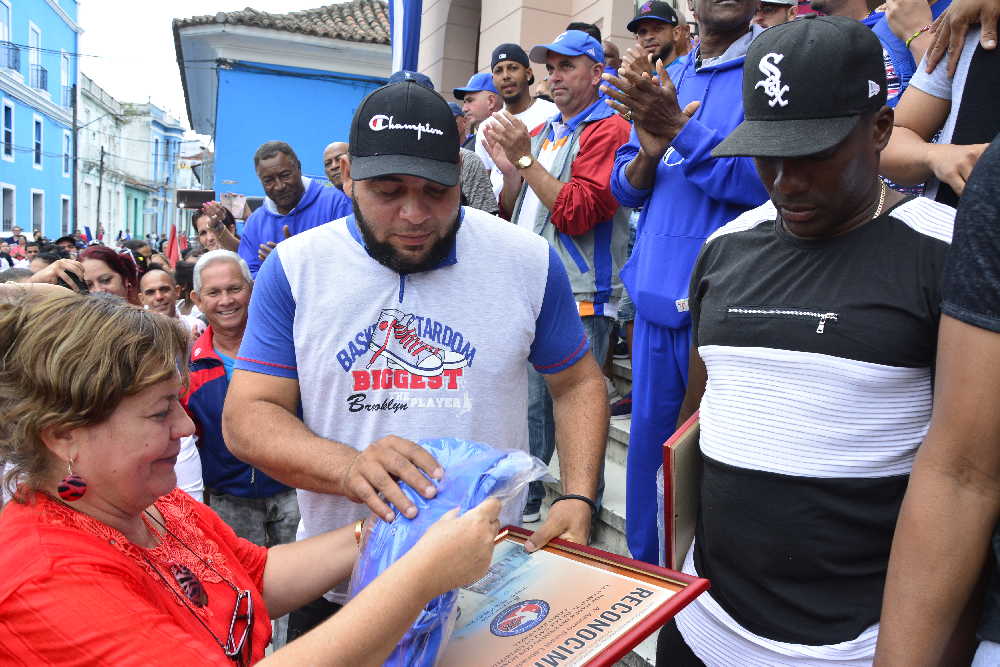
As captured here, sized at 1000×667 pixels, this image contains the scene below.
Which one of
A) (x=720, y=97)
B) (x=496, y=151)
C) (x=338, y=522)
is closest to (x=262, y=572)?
(x=338, y=522)

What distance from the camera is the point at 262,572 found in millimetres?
1985

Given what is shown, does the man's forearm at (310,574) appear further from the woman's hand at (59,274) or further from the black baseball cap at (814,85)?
the woman's hand at (59,274)

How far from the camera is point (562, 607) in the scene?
1453mm

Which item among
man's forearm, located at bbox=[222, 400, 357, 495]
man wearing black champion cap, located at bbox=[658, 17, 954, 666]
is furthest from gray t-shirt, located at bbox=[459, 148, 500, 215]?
man wearing black champion cap, located at bbox=[658, 17, 954, 666]

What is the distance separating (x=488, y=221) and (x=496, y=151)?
2.56 metres

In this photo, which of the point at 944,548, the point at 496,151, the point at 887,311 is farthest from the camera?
the point at 496,151

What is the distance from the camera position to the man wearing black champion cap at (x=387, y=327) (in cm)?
189

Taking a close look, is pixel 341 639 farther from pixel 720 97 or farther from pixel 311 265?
pixel 720 97

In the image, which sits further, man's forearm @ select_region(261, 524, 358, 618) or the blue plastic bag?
man's forearm @ select_region(261, 524, 358, 618)

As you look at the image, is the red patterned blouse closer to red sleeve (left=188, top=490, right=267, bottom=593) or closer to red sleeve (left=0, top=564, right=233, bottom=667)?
red sleeve (left=0, top=564, right=233, bottom=667)

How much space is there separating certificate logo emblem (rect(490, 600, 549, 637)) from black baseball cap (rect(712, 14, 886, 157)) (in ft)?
3.46

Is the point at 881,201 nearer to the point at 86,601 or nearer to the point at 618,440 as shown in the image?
the point at 86,601

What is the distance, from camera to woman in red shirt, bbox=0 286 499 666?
127 cm

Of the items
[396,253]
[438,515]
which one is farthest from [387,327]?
[438,515]
